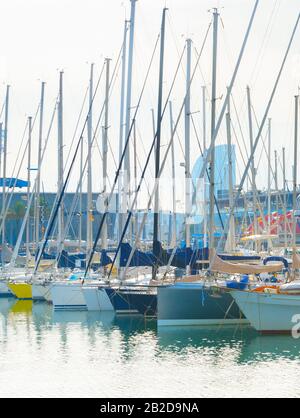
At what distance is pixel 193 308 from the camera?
39.7 metres

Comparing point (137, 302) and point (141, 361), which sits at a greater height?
point (137, 302)

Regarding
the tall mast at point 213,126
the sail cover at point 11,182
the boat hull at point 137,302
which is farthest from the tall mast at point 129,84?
the sail cover at point 11,182

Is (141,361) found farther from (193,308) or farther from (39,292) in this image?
(39,292)

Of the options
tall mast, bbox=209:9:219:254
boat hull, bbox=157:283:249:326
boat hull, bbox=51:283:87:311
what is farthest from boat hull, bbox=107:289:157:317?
boat hull, bbox=51:283:87:311

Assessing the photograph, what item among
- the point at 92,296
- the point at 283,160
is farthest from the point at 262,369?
the point at 283,160

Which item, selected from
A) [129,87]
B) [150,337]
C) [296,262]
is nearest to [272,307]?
[296,262]

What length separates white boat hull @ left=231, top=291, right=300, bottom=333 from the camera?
36.2 m

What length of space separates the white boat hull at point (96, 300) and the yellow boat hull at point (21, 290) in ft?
39.5

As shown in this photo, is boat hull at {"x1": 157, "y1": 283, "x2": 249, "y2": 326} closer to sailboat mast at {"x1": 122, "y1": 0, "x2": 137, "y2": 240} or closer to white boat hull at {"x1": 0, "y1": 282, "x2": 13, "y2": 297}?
sailboat mast at {"x1": 122, "y1": 0, "x2": 137, "y2": 240}

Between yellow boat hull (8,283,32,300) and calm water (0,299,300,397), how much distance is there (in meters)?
14.9

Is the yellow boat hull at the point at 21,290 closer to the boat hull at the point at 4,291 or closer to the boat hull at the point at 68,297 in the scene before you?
the boat hull at the point at 4,291

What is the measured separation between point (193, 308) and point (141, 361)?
22.6 feet

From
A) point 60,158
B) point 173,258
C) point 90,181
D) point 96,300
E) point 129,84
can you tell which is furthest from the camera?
point 60,158
